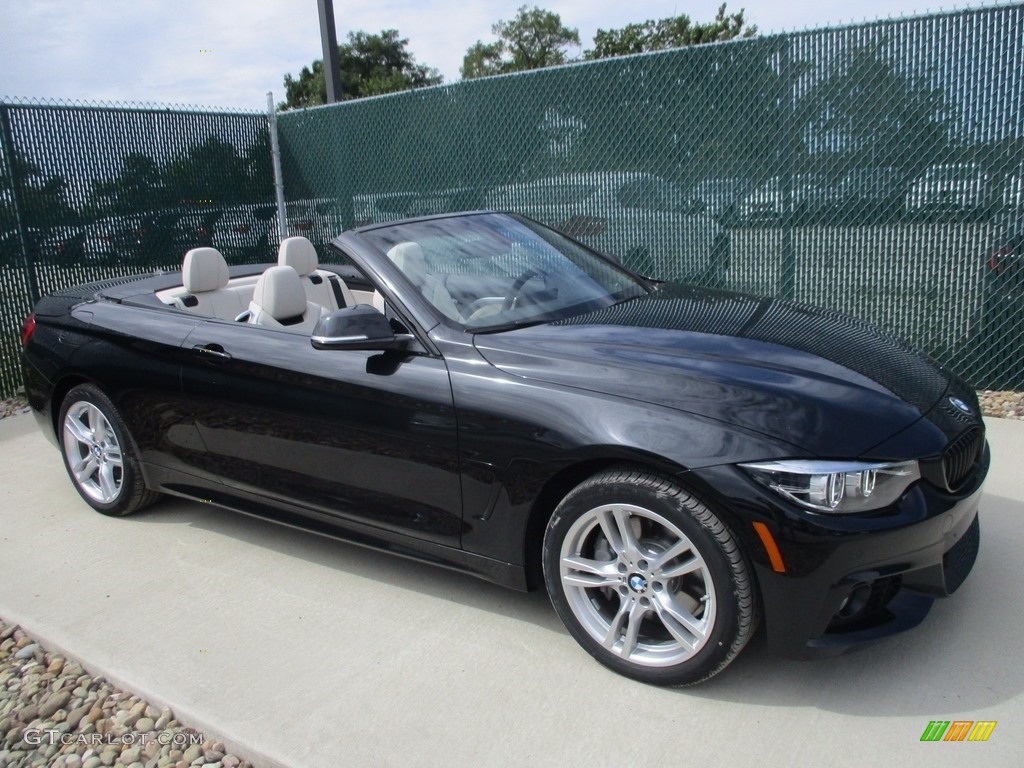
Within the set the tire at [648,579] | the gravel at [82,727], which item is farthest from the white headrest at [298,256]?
the tire at [648,579]

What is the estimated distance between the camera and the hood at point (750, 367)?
2.58 m

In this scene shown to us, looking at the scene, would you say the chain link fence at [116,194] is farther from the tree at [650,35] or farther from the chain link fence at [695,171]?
the tree at [650,35]

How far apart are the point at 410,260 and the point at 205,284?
5.03ft

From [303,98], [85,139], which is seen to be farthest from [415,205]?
[303,98]

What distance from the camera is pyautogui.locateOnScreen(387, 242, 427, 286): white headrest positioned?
11.2 ft

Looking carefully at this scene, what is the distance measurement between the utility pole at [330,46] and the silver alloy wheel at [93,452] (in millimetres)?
6313

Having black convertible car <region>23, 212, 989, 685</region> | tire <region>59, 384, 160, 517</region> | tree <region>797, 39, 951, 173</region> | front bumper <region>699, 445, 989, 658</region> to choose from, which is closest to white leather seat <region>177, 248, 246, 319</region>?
black convertible car <region>23, 212, 989, 685</region>

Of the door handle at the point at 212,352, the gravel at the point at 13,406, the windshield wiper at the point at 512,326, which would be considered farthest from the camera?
the gravel at the point at 13,406

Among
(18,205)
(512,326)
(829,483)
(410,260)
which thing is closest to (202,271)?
(410,260)

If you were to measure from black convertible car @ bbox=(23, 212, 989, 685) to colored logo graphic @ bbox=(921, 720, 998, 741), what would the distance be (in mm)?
300

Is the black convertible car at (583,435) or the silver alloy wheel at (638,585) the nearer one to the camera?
the black convertible car at (583,435)

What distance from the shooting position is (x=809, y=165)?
6.13 m

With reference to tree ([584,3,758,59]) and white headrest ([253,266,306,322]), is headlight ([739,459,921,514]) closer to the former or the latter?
white headrest ([253,266,306,322])

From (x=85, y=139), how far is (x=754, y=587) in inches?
292
